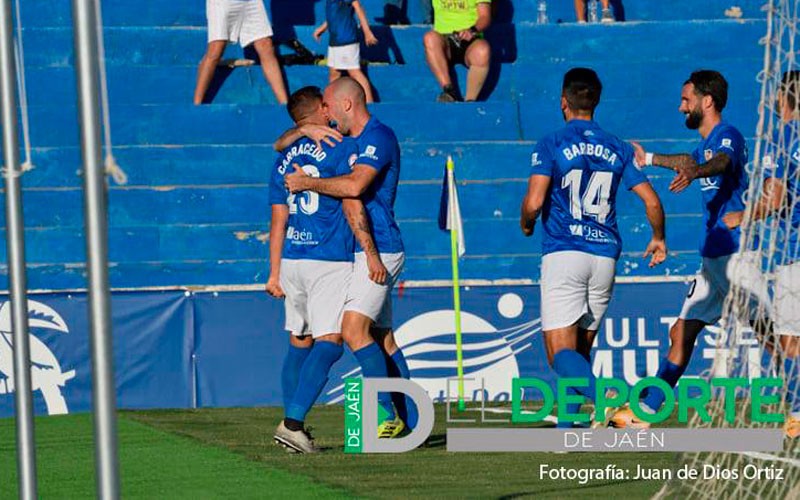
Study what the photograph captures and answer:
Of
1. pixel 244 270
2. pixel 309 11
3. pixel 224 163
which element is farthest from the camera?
pixel 309 11

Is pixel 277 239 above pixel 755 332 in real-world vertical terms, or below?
above

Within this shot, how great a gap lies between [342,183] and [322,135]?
0.40 metres

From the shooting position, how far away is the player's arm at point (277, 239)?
10.0m

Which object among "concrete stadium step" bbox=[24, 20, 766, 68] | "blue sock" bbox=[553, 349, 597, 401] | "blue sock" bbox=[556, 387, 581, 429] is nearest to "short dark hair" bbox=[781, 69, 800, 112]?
"blue sock" bbox=[553, 349, 597, 401]

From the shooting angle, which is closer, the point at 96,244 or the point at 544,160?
the point at 96,244

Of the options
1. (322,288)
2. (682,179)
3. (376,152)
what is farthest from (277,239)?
(682,179)

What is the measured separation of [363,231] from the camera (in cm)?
937

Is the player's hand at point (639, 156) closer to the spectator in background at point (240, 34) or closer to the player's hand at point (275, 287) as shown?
the player's hand at point (275, 287)

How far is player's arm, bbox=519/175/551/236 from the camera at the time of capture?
363 inches

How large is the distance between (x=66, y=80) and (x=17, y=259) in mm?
12822

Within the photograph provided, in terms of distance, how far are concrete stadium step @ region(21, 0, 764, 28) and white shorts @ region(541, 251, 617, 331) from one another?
1028 cm

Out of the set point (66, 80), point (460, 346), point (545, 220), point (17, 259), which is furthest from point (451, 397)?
point (17, 259)

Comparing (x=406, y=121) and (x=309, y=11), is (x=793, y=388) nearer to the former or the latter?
(x=406, y=121)

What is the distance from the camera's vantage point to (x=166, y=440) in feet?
34.4
